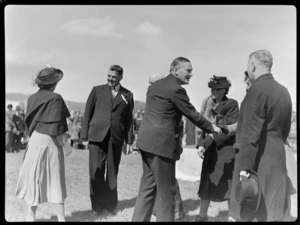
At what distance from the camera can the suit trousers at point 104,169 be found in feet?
21.9

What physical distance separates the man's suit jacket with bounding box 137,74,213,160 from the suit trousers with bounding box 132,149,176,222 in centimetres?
12

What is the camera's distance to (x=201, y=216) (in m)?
6.14

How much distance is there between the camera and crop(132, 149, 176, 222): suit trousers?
16.9 ft

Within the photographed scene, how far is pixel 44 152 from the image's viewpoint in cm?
548

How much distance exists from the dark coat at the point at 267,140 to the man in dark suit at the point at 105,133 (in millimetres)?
2442

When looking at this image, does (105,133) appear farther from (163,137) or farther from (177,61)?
(177,61)

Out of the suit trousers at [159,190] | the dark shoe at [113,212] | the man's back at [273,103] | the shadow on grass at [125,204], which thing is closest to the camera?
the man's back at [273,103]

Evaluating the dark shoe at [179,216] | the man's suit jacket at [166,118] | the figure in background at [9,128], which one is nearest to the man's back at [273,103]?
the man's suit jacket at [166,118]

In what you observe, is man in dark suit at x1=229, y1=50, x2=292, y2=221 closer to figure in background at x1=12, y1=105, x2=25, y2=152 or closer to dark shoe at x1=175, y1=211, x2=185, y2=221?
dark shoe at x1=175, y1=211, x2=185, y2=221

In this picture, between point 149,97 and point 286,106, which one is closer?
point 286,106

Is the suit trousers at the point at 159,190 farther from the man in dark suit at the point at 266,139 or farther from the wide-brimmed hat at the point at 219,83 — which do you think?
the wide-brimmed hat at the point at 219,83
